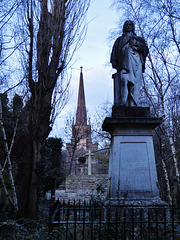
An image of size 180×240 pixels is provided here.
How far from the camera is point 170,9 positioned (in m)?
9.69

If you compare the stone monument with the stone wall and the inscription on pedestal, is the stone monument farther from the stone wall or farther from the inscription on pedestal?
the stone wall

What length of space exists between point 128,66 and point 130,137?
155 centimetres

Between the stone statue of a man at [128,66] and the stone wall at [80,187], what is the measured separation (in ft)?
39.8

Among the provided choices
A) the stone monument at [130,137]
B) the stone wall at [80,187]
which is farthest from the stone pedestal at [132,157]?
the stone wall at [80,187]

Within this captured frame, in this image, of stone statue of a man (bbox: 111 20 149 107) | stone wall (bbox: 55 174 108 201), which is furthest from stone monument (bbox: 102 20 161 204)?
stone wall (bbox: 55 174 108 201)

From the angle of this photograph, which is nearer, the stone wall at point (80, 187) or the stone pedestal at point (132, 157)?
the stone pedestal at point (132, 157)

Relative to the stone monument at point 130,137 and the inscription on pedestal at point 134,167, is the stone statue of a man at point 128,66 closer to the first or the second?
the stone monument at point 130,137

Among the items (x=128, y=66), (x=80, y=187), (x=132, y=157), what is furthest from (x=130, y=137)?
(x=80, y=187)

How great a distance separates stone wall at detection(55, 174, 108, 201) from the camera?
16.4 metres

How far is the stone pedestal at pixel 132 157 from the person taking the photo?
4309 millimetres

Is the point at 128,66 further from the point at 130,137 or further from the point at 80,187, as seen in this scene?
the point at 80,187

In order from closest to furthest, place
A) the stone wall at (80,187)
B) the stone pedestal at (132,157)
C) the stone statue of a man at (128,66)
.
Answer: the stone pedestal at (132,157) < the stone statue of a man at (128,66) < the stone wall at (80,187)

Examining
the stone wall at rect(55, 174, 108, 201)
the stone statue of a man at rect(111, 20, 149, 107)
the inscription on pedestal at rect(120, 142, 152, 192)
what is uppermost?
the stone statue of a man at rect(111, 20, 149, 107)

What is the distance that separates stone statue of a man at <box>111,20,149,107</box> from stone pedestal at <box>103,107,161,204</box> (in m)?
0.36
